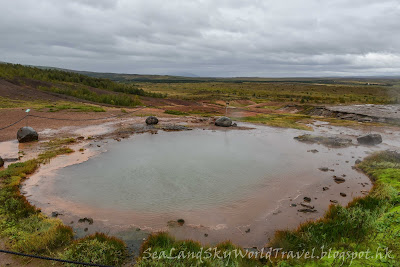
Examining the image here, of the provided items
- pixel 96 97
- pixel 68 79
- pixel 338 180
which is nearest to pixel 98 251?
pixel 338 180

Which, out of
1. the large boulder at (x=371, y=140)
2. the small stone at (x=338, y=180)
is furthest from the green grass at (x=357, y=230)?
the large boulder at (x=371, y=140)

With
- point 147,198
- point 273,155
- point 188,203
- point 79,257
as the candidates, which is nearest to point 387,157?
point 273,155

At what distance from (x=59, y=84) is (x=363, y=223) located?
147 feet

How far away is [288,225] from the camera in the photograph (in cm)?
743

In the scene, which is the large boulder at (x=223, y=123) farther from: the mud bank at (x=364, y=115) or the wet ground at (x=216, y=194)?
the mud bank at (x=364, y=115)

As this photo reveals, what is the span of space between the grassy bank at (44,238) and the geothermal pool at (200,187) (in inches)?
28.7

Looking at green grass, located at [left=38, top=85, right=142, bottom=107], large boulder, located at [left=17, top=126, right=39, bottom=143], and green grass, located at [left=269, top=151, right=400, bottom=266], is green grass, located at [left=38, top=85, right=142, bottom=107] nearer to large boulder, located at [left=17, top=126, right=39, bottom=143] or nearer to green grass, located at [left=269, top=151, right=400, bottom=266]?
large boulder, located at [left=17, top=126, right=39, bottom=143]

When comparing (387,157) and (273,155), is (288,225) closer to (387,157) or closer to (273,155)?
(273,155)

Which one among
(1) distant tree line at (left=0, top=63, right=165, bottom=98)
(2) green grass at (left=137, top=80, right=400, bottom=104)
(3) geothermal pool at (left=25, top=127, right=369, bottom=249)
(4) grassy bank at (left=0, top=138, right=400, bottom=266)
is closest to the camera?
(4) grassy bank at (left=0, top=138, right=400, bottom=266)

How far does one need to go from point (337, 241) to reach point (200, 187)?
5075mm

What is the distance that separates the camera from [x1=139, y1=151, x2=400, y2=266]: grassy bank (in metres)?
5.23

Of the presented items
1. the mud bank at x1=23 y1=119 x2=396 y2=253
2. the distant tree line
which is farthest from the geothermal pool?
the distant tree line

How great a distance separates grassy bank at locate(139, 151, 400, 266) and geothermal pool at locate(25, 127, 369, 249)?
719 millimetres

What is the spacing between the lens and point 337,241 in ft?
A: 19.7
